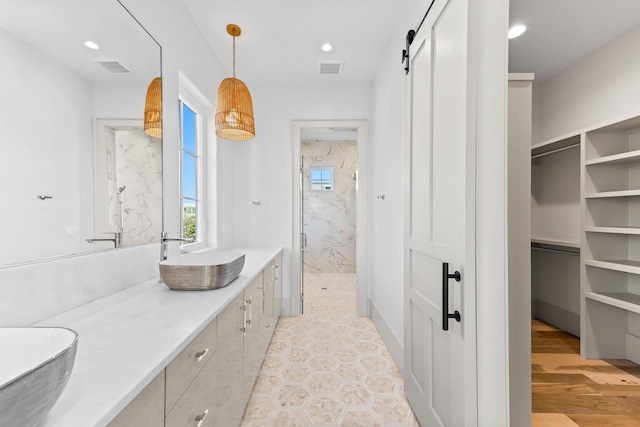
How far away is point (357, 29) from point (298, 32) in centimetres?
50

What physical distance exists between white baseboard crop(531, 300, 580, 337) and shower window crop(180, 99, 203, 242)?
3546 mm

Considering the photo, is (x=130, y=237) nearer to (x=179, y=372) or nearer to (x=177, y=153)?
(x=177, y=153)

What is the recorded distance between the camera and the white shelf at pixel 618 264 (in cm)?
204

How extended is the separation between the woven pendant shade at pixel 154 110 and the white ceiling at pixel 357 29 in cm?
87

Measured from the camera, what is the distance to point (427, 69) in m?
1.55

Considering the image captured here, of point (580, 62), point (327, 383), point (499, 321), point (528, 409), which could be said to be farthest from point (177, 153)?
point (580, 62)

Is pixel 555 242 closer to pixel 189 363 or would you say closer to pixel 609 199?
pixel 609 199

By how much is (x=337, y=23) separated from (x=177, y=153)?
1631mm

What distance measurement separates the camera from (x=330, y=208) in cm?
606

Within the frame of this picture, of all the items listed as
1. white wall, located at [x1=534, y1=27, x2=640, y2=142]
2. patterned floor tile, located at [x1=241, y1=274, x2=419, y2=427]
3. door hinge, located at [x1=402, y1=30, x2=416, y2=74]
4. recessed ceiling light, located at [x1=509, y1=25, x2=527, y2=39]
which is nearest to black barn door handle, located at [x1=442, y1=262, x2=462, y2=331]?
patterned floor tile, located at [x1=241, y1=274, x2=419, y2=427]

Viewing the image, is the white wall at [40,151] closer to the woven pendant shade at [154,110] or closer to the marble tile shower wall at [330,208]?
the woven pendant shade at [154,110]

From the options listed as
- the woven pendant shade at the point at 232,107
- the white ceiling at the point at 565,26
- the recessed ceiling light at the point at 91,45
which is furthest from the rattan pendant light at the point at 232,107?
the white ceiling at the point at 565,26

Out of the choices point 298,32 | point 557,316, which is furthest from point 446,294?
point 557,316

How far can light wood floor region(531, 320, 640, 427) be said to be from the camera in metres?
1.71
